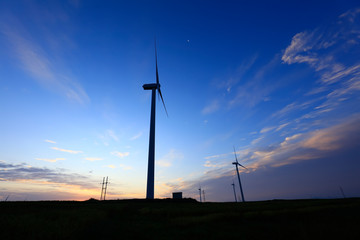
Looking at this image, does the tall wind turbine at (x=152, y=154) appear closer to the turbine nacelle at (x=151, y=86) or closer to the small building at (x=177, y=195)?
the turbine nacelle at (x=151, y=86)

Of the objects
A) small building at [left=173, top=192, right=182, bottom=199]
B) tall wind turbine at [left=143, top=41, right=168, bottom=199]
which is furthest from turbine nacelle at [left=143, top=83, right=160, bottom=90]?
small building at [left=173, top=192, right=182, bottom=199]

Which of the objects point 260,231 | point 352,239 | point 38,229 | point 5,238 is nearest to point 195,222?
point 260,231

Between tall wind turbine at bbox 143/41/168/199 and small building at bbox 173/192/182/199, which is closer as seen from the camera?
tall wind turbine at bbox 143/41/168/199

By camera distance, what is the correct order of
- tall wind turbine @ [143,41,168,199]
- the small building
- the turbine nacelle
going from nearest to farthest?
1. tall wind turbine @ [143,41,168,199]
2. the small building
3. the turbine nacelle

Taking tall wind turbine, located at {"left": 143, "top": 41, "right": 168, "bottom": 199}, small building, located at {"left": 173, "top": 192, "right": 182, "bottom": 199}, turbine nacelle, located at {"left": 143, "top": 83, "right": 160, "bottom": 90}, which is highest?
turbine nacelle, located at {"left": 143, "top": 83, "right": 160, "bottom": 90}

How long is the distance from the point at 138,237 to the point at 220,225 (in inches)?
299

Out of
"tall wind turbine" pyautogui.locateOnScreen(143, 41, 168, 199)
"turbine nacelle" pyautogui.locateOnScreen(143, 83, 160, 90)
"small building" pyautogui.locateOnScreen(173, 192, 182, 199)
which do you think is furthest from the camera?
"turbine nacelle" pyautogui.locateOnScreen(143, 83, 160, 90)

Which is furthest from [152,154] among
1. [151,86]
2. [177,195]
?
[151,86]

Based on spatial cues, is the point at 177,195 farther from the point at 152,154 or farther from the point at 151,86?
the point at 151,86

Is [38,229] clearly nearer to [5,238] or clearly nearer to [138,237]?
[5,238]

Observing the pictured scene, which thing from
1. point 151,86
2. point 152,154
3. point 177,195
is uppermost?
point 151,86

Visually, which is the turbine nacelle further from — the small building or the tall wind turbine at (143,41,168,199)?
the small building

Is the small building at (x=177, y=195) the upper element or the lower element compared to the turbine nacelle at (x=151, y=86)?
lower

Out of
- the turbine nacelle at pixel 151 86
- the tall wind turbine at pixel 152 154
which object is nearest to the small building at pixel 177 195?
the tall wind turbine at pixel 152 154
